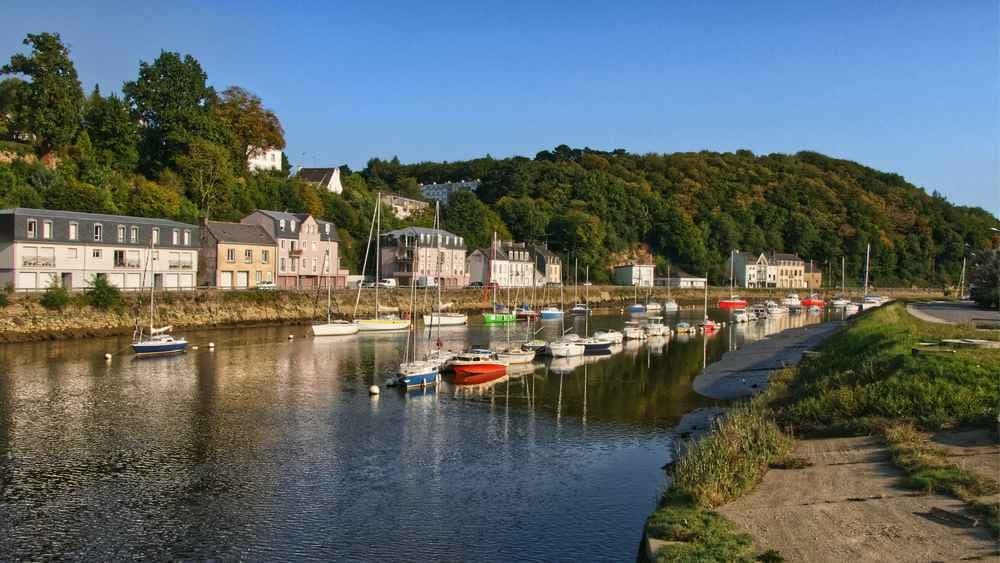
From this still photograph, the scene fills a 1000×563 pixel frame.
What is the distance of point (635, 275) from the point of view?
465 feet

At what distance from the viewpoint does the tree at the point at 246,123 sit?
10006cm

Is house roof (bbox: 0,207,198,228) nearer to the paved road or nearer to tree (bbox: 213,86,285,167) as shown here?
tree (bbox: 213,86,285,167)

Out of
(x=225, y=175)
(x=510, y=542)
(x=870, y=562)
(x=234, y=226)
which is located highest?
(x=225, y=175)

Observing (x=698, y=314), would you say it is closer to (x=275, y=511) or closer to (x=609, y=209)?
(x=609, y=209)

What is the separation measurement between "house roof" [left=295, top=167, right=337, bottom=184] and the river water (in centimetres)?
7758

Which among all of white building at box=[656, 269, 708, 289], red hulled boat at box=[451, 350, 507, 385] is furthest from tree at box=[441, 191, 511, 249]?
red hulled boat at box=[451, 350, 507, 385]

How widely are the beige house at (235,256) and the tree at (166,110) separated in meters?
14.8

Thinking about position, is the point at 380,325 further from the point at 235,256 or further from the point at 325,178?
the point at 325,178

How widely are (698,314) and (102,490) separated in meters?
93.7

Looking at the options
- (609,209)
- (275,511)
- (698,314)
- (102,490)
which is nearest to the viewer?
(275,511)

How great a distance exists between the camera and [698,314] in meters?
108

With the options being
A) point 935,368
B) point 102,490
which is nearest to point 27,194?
point 102,490

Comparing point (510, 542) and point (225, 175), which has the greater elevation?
point (225, 175)

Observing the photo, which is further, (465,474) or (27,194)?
(27,194)
